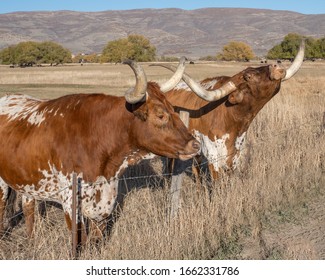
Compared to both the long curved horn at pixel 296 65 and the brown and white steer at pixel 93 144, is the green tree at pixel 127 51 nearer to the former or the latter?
the long curved horn at pixel 296 65

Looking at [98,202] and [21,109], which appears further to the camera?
[21,109]

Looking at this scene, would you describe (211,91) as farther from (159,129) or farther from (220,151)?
(159,129)

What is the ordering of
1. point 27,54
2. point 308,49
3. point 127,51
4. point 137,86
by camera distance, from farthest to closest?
point 127,51
point 27,54
point 308,49
point 137,86

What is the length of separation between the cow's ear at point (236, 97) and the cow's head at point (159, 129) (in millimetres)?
1975

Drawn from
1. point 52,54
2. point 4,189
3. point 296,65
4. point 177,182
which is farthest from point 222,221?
point 52,54

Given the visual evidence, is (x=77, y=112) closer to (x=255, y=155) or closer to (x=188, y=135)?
(x=188, y=135)

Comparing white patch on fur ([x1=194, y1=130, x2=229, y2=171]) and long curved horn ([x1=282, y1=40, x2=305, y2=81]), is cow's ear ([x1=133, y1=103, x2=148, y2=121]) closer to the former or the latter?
white patch on fur ([x1=194, y1=130, x2=229, y2=171])

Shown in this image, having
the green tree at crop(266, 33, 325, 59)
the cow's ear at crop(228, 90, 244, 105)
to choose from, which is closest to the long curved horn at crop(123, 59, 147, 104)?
the cow's ear at crop(228, 90, 244, 105)

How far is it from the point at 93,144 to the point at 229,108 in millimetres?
2484

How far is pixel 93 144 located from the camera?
15.0ft

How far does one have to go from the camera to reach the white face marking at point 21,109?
5.04 metres

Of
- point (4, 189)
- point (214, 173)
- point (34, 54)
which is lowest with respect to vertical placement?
point (34, 54)

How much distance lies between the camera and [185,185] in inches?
285
